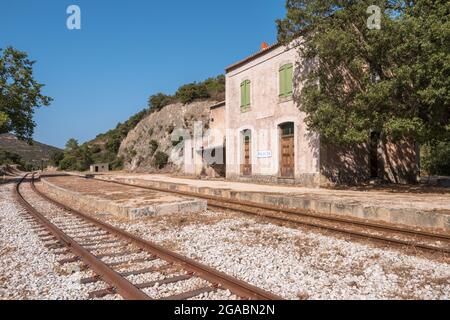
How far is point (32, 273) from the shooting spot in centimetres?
491

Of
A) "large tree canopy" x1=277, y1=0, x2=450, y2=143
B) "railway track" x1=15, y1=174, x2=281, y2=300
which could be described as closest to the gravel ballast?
"railway track" x1=15, y1=174, x2=281, y2=300

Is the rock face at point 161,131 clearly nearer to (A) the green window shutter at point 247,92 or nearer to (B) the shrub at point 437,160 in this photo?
(A) the green window shutter at point 247,92

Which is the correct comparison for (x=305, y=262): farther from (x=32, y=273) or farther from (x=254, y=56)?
(x=254, y=56)

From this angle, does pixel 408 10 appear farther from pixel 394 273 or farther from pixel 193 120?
pixel 193 120

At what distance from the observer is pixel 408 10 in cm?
1163

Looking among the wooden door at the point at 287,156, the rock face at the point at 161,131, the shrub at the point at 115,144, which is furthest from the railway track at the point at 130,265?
the shrub at the point at 115,144

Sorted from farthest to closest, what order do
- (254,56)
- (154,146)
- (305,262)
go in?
(154,146) → (254,56) → (305,262)

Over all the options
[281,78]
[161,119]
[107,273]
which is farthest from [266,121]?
[161,119]

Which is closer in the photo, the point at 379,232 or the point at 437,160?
the point at 379,232

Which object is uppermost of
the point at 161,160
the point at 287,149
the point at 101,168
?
the point at 287,149

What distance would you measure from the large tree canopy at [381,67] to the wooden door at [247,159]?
21.8 ft

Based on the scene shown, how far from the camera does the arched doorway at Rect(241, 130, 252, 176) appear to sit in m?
21.1

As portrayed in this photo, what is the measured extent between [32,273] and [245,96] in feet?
58.8

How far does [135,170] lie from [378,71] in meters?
33.1
